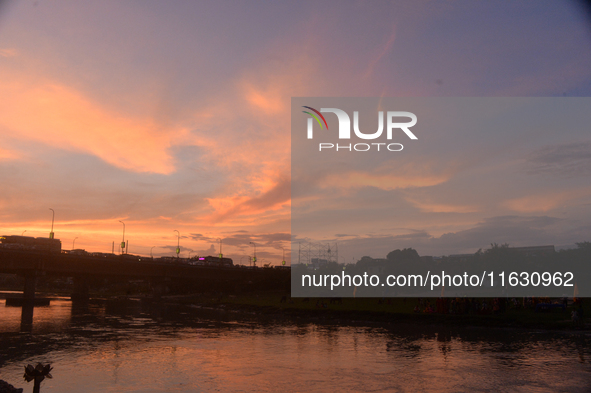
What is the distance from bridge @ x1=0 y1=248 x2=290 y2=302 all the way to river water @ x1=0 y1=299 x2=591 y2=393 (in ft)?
195

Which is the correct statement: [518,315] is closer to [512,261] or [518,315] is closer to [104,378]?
[104,378]

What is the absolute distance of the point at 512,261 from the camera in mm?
131375

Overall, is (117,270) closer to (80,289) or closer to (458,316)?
(80,289)

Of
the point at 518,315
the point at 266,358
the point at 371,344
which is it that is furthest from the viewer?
the point at 518,315

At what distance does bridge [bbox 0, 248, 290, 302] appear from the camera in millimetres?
88250

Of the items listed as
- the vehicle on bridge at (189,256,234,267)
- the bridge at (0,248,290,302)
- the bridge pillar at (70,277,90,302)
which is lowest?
the bridge pillar at (70,277,90,302)

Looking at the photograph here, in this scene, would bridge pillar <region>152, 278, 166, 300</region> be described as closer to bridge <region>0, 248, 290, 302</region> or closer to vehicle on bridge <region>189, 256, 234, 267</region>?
bridge <region>0, 248, 290, 302</region>

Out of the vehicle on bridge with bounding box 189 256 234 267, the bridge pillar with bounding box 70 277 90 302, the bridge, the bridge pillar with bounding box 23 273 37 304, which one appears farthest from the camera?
the vehicle on bridge with bounding box 189 256 234 267

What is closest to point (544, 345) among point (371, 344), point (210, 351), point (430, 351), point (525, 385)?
point (430, 351)

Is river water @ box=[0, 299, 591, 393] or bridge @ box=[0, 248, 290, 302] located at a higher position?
bridge @ box=[0, 248, 290, 302]

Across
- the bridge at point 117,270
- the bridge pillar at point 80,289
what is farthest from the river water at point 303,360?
the bridge pillar at point 80,289

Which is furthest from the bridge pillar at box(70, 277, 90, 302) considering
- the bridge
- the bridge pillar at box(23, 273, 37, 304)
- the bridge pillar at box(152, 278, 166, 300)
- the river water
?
the river water

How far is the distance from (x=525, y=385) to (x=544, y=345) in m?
11.7

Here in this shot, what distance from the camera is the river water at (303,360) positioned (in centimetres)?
1706
